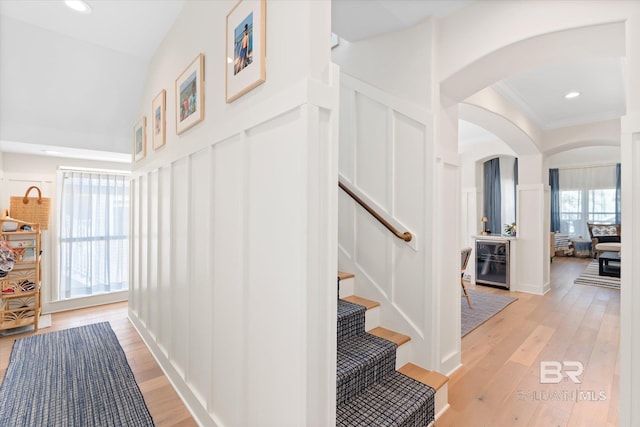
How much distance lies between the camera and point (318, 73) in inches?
48.1

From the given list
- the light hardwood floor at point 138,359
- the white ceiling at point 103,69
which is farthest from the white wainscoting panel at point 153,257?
the white ceiling at point 103,69

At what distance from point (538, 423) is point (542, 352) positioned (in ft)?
4.10

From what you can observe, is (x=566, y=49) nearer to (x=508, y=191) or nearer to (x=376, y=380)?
(x=376, y=380)

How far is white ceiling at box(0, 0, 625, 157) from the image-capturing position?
2354mm

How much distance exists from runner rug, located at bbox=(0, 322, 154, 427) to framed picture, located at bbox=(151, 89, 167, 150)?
6.67ft

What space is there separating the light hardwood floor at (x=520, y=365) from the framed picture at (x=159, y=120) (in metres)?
2.04

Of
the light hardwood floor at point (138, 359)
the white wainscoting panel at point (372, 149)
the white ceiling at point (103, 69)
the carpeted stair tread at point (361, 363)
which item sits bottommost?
the light hardwood floor at point (138, 359)

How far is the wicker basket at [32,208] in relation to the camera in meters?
3.73

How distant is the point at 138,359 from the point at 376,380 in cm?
229

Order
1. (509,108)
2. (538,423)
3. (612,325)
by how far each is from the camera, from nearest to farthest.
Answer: (538,423)
(612,325)
(509,108)

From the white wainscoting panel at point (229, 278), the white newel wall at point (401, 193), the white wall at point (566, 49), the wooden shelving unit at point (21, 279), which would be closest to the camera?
the white wall at point (566, 49)

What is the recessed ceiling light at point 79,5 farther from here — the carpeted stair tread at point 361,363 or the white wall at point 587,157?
the white wall at point 587,157

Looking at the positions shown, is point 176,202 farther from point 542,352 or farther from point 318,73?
point 542,352

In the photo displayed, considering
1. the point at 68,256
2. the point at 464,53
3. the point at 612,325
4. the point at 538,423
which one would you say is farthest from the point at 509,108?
the point at 68,256
